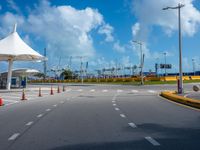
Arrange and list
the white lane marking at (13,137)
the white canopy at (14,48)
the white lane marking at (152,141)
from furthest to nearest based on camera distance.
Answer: the white canopy at (14,48), the white lane marking at (13,137), the white lane marking at (152,141)

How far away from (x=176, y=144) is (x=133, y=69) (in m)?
183

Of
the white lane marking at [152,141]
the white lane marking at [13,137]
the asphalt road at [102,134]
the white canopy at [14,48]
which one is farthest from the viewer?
the white canopy at [14,48]

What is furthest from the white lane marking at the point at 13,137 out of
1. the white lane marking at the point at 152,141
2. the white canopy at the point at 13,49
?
the white canopy at the point at 13,49

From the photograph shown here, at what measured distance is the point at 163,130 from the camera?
11.7m

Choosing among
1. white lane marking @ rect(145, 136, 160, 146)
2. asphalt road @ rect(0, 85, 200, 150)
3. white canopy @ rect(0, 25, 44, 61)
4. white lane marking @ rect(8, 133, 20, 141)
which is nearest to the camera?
asphalt road @ rect(0, 85, 200, 150)

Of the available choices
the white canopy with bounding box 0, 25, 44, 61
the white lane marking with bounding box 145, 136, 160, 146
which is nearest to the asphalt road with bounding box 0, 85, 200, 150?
the white lane marking with bounding box 145, 136, 160, 146

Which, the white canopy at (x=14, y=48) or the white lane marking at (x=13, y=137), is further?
the white canopy at (x=14, y=48)

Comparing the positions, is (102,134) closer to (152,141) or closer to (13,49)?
(152,141)

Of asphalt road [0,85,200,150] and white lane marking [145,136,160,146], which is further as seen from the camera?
white lane marking [145,136,160,146]

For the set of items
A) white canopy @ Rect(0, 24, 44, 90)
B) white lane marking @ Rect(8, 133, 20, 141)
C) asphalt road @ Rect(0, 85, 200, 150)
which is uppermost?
white canopy @ Rect(0, 24, 44, 90)

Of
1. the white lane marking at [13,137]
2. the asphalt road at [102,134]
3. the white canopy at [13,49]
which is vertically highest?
the white canopy at [13,49]

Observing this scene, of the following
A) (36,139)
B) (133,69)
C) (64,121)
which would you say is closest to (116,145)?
(36,139)

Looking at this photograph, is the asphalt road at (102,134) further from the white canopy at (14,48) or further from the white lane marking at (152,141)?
the white canopy at (14,48)

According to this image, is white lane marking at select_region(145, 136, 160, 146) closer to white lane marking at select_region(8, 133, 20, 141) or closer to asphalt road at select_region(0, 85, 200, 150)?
asphalt road at select_region(0, 85, 200, 150)
